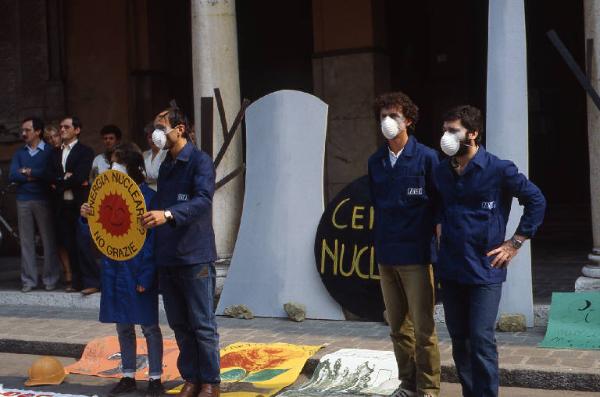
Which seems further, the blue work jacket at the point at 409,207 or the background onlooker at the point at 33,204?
the background onlooker at the point at 33,204

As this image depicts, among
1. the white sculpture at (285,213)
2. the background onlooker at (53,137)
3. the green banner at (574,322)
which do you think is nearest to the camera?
the green banner at (574,322)

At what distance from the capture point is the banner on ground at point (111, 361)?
695 cm

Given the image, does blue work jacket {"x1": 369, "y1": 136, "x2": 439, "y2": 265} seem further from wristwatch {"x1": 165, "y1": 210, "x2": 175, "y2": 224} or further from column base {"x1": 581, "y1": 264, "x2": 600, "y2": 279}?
column base {"x1": 581, "y1": 264, "x2": 600, "y2": 279}

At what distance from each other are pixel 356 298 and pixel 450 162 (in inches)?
133

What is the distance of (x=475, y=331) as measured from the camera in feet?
16.3

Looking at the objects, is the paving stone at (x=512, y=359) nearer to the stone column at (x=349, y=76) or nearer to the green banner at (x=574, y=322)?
the green banner at (x=574, y=322)

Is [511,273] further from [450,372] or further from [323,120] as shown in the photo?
[323,120]

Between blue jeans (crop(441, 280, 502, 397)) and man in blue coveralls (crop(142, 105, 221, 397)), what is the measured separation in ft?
5.09

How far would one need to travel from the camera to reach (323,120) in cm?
855

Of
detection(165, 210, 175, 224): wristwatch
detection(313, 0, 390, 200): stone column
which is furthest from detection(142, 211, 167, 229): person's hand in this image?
detection(313, 0, 390, 200): stone column

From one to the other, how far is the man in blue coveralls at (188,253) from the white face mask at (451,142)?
5.07 feet

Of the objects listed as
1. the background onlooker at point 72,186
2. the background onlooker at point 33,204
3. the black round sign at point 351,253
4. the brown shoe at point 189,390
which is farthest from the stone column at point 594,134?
the background onlooker at point 33,204

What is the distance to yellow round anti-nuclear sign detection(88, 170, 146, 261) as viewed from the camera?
233 inches

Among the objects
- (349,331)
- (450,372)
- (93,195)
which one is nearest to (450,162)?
(450,372)
